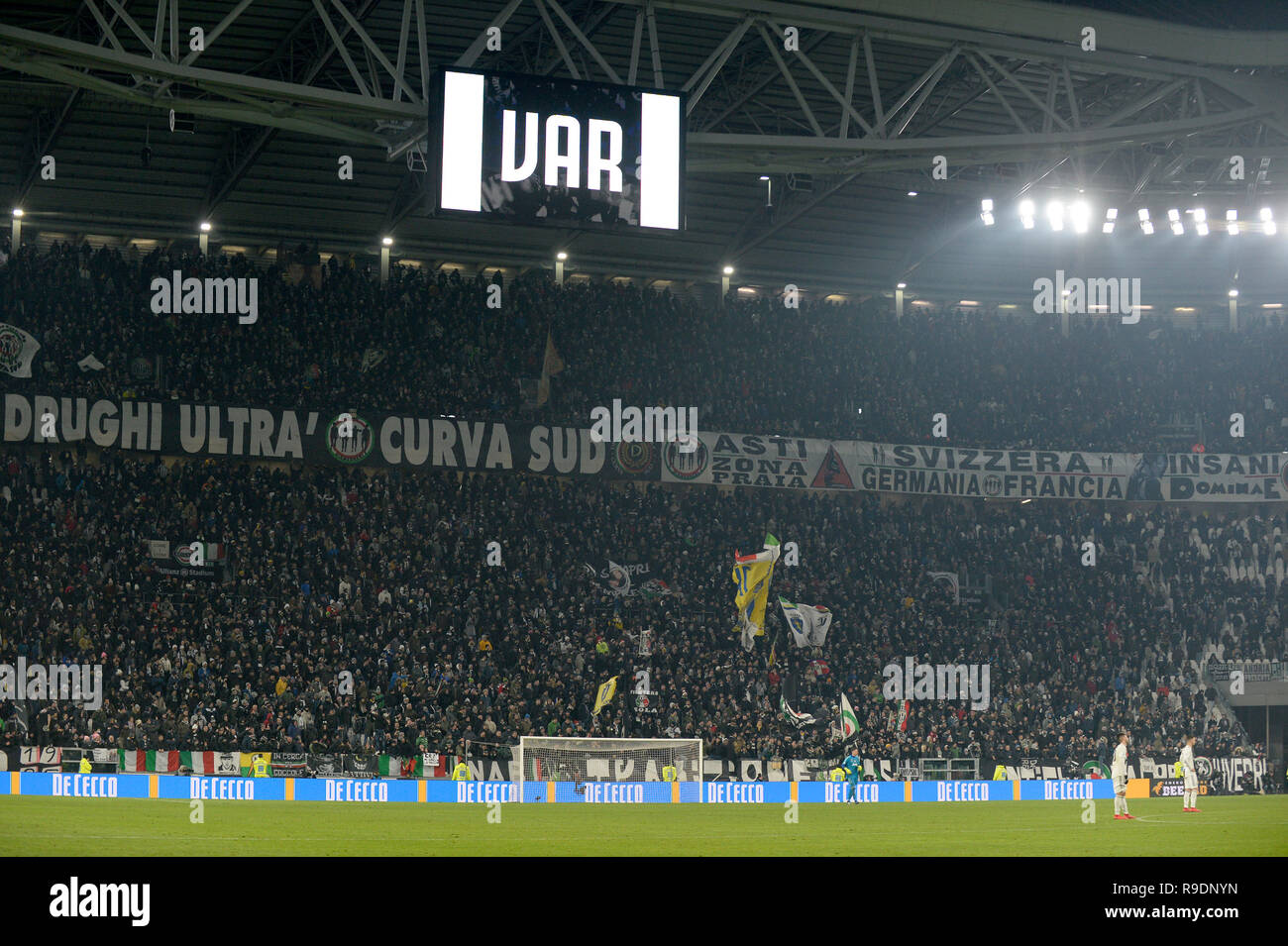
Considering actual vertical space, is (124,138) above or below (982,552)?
above

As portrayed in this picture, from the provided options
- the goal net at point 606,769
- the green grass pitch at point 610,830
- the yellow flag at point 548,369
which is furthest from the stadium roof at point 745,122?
the goal net at point 606,769

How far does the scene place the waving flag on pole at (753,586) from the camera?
35656 mm

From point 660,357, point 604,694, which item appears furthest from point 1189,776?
point 660,357

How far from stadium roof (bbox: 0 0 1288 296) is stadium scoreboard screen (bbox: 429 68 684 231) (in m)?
0.81

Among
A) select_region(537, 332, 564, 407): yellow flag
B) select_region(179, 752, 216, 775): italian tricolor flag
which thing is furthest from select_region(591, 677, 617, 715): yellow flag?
select_region(537, 332, 564, 407): yellow flag

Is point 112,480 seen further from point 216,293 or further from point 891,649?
point 891,649

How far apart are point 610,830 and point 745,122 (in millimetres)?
16745

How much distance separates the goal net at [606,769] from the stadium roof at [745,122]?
11084 millimetres

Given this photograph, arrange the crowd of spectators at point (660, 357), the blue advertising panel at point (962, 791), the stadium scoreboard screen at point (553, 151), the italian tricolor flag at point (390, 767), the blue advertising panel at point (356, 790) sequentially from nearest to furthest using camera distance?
the stadium scoreboard screen at point (553, 151), the blue advertising panel at point (356, 790), the italian tricolor flag at point (390, 767), the blue advertising panel at point (962, 791), the crowd of spectators at point (660, 357)

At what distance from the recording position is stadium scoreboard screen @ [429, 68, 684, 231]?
792 inches

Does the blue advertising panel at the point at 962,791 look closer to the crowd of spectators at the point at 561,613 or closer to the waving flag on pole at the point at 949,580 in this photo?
the crowd of spectators at the point at 561,613
